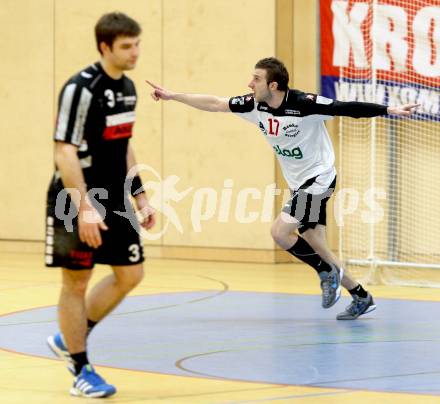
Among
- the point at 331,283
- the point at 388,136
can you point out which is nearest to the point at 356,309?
the point at 331,283

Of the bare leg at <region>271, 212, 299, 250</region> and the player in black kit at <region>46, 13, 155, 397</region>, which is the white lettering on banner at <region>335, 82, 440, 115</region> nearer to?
the bare leg at <region>271, 212, 299, 250</region>

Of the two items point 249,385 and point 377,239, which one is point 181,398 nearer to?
point 249,385

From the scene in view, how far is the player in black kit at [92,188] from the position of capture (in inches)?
228

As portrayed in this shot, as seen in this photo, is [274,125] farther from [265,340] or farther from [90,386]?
[90,386]

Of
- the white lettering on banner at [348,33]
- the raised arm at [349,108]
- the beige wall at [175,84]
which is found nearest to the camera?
the raised arm at [349,108]

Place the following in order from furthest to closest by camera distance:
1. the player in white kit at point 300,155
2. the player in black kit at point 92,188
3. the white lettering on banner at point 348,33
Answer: the white lettering on banner at point 348,33 → the player in white kit at point 300,155 → the player in black kit at point 92,188

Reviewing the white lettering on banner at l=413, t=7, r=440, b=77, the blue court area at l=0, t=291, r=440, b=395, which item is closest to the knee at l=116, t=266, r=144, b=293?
the blue court area at l=0, t=291, r=440, b=395

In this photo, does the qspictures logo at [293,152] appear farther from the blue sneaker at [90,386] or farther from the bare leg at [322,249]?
the blue sneaker at [90,386]

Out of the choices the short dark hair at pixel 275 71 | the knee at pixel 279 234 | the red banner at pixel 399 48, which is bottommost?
the knee at pixel 279 234

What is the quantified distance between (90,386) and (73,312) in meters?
0.41

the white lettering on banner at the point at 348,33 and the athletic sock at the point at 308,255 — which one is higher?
the white lettering on banner at the point at 348,33

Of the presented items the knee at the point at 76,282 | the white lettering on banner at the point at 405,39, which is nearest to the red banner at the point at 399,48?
the white lettering on banner at the point at 405,39

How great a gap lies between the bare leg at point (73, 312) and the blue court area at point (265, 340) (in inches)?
36.1

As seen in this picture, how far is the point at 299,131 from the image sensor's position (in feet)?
30.2
